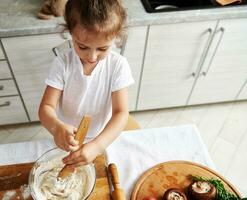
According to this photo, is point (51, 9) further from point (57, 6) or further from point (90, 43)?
point (90, 43)

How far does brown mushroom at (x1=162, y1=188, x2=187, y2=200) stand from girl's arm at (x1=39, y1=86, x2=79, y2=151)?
0.28 metres

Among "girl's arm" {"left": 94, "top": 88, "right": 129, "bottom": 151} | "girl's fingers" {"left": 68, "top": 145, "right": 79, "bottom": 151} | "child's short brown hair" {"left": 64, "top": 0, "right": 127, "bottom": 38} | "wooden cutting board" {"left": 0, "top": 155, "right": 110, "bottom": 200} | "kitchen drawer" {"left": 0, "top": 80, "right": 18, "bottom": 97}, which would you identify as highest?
"child's short brown hair" {"left": 64, "top": 0, "right": 127, "bottom": 38}

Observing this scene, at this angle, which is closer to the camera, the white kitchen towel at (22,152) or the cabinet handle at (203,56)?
the white kitchen towel at (22,152)

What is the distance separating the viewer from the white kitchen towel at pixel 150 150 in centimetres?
82

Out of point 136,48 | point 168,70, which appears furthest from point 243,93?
point 136,48

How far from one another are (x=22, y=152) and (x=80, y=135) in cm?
28

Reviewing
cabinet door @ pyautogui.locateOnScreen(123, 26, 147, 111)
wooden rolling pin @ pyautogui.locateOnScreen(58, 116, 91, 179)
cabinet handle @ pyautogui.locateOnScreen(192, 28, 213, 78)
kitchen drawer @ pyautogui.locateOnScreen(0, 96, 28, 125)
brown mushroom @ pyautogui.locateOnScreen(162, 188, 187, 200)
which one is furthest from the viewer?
kitchen drawer @ pyautogui.locateOnScreen(0, 96, 28, 125)

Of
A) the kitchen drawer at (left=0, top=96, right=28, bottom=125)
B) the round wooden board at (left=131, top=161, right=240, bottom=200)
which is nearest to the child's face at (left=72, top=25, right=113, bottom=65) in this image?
the round wooden board at (left=131, top=161, right=240, bottom=200)

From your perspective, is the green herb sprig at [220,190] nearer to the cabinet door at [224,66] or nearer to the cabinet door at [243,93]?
the cabinet door at [224,66]

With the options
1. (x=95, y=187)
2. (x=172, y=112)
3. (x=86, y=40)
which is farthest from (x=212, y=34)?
(x=95, y=187)

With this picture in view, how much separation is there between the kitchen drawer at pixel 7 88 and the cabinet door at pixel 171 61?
723mm

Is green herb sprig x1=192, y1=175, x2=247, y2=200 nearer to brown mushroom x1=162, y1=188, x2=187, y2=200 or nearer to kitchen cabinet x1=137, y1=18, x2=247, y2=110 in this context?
brown mushroom x1=162, y1=188, x2=187, y2=200

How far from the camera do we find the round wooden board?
0.77m

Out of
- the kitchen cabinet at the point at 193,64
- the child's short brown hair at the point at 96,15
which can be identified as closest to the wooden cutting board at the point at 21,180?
the child's short brown hair at the point at 96,15
